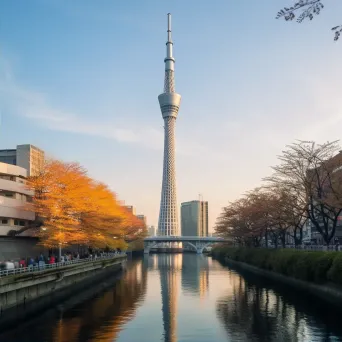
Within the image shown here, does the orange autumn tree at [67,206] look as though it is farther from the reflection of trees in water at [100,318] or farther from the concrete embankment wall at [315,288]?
the concrete embankment wall at [315,288]

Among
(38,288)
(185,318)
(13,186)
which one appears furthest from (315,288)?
(13,186)

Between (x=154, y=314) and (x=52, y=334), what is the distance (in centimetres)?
955

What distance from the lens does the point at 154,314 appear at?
33.0 m

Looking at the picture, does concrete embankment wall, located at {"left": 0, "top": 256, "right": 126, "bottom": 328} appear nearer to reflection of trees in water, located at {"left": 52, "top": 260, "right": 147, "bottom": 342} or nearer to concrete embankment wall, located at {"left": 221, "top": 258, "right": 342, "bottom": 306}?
reflection of trees in water, located at {"left": 52, "top": 260, "right": 147, "bottom": 342}

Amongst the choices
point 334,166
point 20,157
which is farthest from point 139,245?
point 334,166

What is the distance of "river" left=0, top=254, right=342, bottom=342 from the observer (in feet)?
82.9

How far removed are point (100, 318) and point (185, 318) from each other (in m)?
6.43

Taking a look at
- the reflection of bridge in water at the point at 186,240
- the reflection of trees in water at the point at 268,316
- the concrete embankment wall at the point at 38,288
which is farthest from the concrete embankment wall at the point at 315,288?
the reflection of bridge in water at the point at 186,240

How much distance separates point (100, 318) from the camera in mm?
31016

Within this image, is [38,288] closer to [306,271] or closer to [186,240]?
[306,271]

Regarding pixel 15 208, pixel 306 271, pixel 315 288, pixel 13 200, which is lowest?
pixel 315 288

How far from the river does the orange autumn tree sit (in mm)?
9710

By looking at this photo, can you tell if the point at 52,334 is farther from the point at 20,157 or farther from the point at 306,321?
the point at 20,157

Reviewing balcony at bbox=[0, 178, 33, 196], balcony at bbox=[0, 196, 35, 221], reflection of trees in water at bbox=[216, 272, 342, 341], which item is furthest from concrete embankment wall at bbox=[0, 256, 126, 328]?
reflection of trees in water at bbox=[216, 272, 342, 341]
